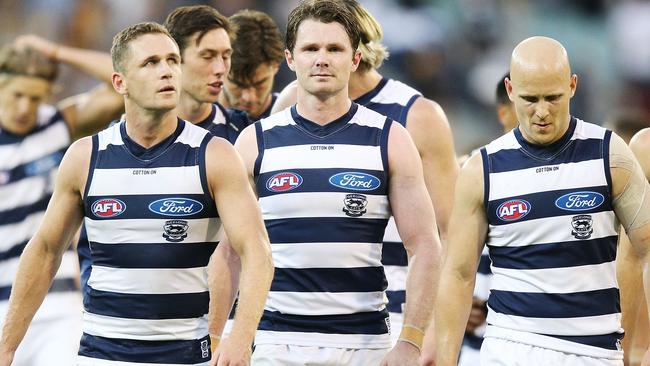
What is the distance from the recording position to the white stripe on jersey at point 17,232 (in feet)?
31.3

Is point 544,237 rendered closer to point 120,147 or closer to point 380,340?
point 380,340

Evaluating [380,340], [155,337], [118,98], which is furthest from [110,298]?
[118,98]

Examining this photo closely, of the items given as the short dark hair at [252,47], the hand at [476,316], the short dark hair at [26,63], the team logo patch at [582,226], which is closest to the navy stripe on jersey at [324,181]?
the team logo patch at [582,226]

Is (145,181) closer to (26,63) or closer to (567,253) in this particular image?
(567,253)

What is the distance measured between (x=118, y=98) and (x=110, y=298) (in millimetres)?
3944

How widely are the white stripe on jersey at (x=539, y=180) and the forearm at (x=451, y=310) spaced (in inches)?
15.9

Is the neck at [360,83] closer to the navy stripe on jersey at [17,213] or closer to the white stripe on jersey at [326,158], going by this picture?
the white stripe on jersey at [326,158]

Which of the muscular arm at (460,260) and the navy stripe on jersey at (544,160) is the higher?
the navy stripe on jersey at (544,160)

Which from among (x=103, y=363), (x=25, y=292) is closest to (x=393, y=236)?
(x=103, y=363)

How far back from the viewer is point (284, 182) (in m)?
6.36

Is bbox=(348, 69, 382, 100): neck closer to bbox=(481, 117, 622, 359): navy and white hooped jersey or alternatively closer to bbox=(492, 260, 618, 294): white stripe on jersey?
bbox=(481, 117, 622, 359): navy and white hooped jersey

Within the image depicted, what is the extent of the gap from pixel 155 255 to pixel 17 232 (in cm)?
371

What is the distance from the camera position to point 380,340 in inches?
252

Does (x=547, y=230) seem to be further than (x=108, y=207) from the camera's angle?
No
